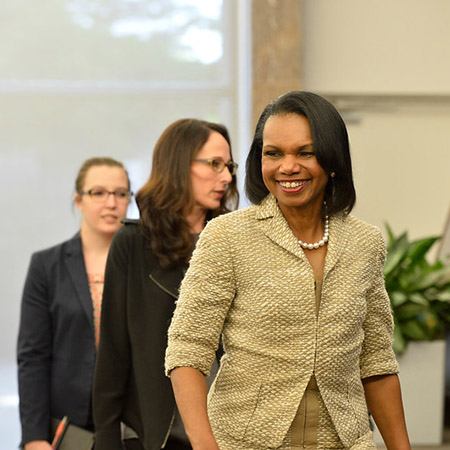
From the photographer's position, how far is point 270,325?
189cm

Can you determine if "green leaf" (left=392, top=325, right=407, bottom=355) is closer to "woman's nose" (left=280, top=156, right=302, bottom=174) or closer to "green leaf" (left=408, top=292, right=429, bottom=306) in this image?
"green leaf" (left=408, top=292, right=429, bottom=306)

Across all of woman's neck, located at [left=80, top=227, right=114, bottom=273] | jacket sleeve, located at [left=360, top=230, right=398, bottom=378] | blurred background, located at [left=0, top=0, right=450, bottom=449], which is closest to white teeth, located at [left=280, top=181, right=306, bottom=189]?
jacket sleeve, located at [left=360, top=230, right=398, bottom=378]

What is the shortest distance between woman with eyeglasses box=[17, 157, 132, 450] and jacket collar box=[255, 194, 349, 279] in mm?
1458

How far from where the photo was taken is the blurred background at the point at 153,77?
21.1 feet

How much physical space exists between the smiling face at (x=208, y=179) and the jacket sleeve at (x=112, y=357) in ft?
1.00

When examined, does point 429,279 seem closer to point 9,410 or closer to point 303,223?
point 9,410

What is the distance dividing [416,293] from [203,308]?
4.06 metres

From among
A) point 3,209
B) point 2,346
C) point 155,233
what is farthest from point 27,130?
point 155,233

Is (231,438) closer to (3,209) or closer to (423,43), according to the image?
(3,209)

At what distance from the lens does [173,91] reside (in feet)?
21.7

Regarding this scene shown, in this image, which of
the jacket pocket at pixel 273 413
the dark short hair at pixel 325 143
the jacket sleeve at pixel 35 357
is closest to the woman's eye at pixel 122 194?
the jacket sleeve at pixel 35 357

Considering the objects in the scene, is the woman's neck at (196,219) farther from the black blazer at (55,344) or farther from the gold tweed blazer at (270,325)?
the gold tweed blazer at (270,325)

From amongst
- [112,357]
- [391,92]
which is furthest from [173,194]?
[391,92]

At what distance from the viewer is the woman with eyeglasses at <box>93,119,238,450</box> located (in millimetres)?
2680
